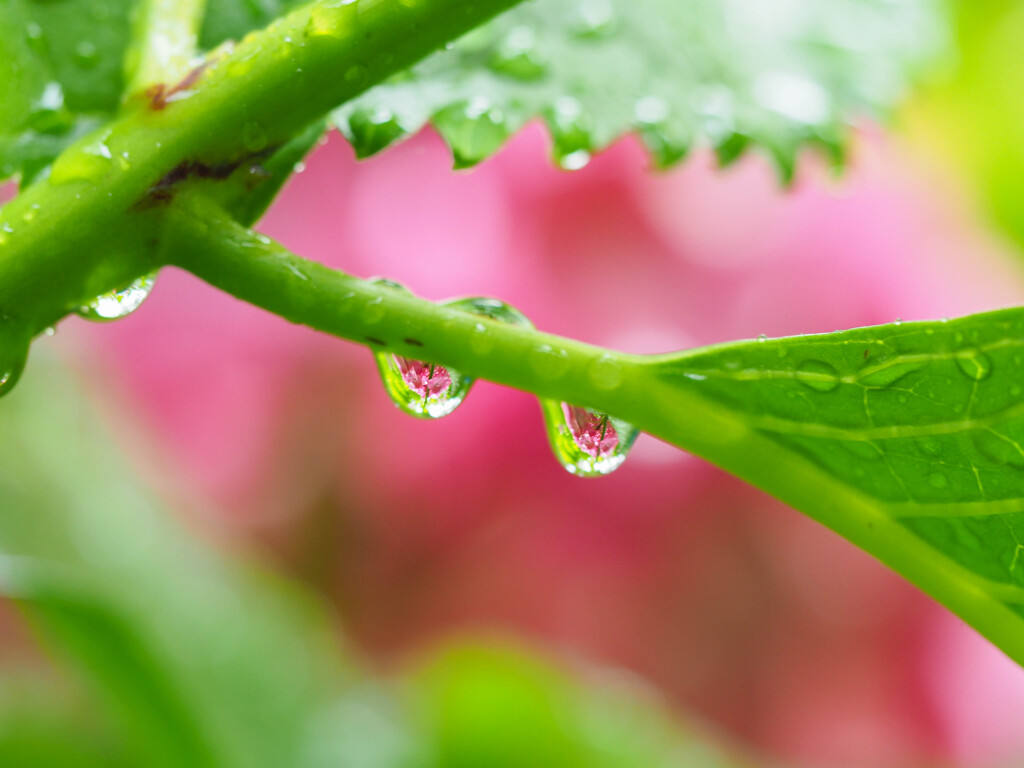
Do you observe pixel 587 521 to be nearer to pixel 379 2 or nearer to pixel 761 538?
pixel 761 538

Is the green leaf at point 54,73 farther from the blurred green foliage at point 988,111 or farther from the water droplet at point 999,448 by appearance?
the blurred green foliage at point 988,111

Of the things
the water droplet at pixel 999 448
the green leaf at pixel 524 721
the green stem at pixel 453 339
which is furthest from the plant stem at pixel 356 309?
the green leaf at pixel 524 721

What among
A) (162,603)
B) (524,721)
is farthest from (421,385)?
(162,603)

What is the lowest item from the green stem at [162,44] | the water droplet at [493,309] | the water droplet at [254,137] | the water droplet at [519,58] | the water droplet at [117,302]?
the water droplet at [117,302]

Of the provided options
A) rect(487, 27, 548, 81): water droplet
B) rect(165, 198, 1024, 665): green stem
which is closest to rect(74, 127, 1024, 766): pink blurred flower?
rect(487, 27, 548, 81): water droplet

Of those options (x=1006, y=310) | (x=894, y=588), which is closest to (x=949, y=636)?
(x=894, y=588)

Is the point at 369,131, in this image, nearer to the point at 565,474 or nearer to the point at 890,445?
the point at 890,445
